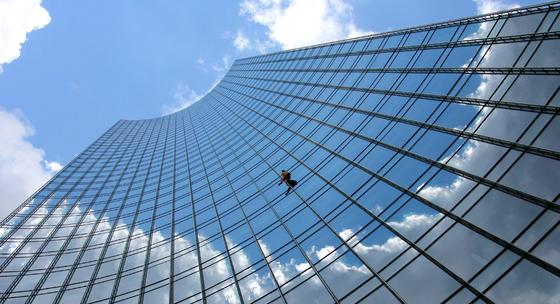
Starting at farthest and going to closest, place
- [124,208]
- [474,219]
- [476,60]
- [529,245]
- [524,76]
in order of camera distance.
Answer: [124,208] → [476,60] → [524,76] → [474,219] → [529,245]

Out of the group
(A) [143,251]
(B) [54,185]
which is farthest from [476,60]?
(B) [54,185]

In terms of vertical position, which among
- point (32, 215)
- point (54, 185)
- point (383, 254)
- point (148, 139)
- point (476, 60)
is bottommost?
point (383, 254)

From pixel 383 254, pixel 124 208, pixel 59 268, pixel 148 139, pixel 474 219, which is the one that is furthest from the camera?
pixel 148 139

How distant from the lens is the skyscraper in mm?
12852

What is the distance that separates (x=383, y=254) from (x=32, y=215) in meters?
32.5

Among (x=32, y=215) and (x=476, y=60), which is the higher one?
(x=32, y=215)

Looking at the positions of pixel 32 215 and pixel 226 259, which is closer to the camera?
pixel 226 259

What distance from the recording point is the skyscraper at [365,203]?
12.9 metres

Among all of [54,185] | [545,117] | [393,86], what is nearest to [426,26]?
[393,86]

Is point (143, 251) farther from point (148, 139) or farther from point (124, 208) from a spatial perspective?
point (148, 139)

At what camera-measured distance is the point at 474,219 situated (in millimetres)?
13508

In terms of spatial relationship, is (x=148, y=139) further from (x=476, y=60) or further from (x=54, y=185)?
(x=476, y=60)

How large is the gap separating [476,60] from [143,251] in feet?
72.8

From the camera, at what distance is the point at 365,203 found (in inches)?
740
